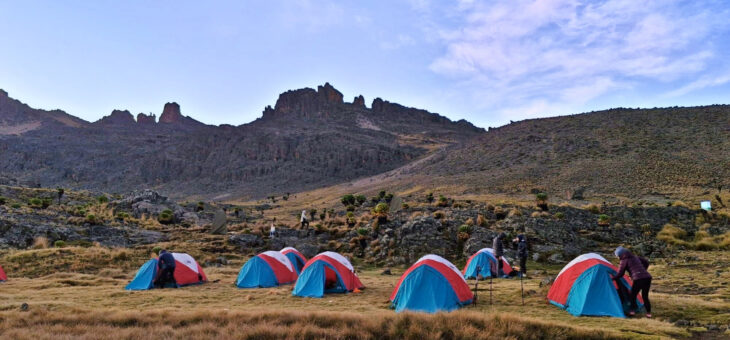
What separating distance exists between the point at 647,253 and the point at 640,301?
1311 cm

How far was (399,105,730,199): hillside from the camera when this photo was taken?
161 feet

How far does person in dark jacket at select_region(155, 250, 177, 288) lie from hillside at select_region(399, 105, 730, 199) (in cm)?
3950

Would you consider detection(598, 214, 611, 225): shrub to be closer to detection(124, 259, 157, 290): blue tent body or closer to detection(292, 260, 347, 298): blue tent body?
detection(292, 260, 347, 298): blue tent body

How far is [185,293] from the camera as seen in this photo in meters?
15.1

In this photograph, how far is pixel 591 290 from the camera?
11.3 meters

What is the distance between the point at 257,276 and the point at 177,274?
3.06m

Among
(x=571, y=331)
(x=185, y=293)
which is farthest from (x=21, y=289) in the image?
(x=571, y=331)

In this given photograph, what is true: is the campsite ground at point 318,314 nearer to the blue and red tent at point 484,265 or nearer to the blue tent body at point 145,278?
the blue tent body at point 145,278

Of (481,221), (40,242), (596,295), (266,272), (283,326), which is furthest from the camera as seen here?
(481,221)

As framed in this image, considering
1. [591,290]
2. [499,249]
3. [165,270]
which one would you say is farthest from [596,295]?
[165,270]

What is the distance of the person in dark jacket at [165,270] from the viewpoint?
648 inches

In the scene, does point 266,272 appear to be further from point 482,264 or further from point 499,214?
point 499,214

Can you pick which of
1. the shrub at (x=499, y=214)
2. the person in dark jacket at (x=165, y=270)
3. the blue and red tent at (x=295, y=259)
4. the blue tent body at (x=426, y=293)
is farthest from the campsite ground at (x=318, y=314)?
the shrub at (x=499, y=214)

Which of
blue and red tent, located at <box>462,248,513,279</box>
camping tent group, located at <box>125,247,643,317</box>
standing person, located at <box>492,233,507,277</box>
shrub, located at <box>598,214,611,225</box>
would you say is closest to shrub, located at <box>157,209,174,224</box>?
camping tent group, located at <box>125,247,643,317</box>
